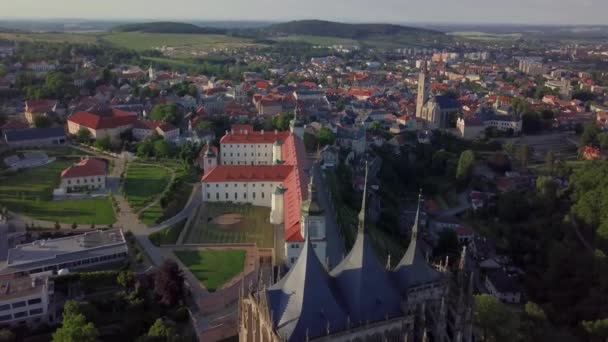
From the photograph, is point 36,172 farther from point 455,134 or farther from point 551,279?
point 455,134

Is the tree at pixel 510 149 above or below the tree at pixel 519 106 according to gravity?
below

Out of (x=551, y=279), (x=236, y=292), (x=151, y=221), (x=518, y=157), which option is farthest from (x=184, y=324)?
(x=518, y=157)

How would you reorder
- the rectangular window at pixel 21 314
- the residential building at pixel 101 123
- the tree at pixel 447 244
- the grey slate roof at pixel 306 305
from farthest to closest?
the residential building at pixel 101 123
the tree at pixel 447 244
the rectangular window at pixel 21 314
the grey slate roof at pixel 306 305

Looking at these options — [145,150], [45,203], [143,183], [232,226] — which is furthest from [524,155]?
[45,203]

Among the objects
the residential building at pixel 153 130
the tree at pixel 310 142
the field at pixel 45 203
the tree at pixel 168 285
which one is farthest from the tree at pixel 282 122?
the tree at pixel 168 285

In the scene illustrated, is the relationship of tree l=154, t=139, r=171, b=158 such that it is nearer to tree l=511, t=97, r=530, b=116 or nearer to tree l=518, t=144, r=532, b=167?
tree l=518, t=144, r=532, b=167

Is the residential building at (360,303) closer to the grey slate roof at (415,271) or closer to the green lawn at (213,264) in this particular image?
the grey slate roof at (415,271)
